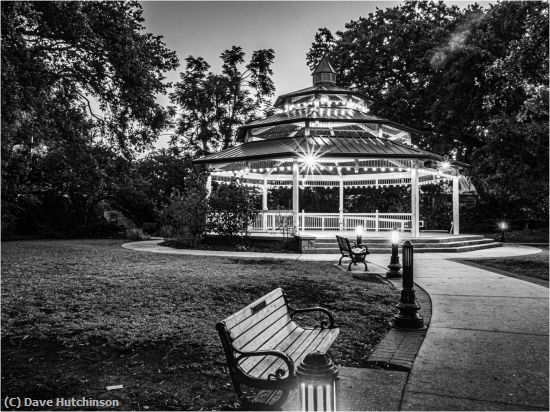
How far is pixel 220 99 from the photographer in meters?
37.1

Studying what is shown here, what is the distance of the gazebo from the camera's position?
61.3ft

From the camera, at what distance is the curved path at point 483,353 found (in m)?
3.56

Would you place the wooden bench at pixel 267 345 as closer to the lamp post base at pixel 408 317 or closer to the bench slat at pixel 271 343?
the bench slat at pixel 271 343

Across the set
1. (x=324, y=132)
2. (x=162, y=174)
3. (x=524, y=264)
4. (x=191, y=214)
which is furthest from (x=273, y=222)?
(x=162, y=174)

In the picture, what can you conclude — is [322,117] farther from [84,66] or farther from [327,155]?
[84,66]

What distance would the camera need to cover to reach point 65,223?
1045 inches

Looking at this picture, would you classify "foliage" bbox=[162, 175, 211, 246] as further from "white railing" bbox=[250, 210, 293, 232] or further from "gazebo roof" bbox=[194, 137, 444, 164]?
"white railing" bbox=[250, 210, 293, 232]

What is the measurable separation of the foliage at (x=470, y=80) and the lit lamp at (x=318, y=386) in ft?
28.6

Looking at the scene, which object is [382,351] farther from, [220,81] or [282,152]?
[220,81]

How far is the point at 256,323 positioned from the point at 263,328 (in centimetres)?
14

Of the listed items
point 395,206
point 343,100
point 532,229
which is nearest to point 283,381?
point 343,100

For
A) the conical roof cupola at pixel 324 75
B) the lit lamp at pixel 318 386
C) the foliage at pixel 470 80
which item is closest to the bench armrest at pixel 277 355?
the lit lamp at pixel 318 386

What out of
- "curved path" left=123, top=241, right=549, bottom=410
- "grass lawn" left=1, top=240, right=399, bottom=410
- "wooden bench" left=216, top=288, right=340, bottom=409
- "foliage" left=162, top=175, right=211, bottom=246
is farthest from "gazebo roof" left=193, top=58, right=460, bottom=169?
"wooden bench" left=216, top=288, right=340, bottom=409

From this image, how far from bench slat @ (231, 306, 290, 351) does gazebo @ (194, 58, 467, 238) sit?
1346 cm
